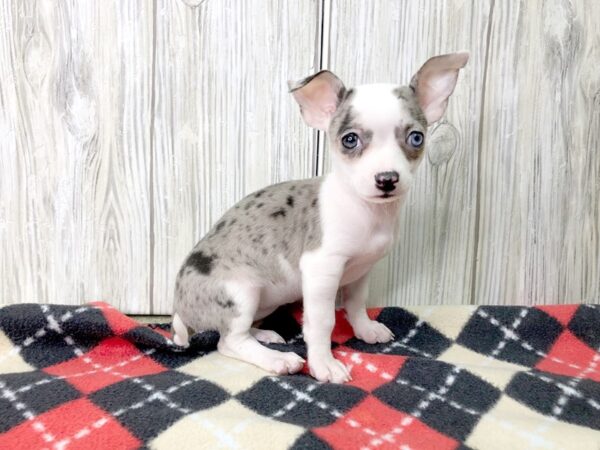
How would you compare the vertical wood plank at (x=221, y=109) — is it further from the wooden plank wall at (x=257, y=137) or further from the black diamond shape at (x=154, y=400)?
the black diamond shape at (x=154, y=400)

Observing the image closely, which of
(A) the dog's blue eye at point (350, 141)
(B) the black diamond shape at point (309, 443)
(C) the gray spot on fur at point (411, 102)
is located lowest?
(B) the black diamond shape at point (309, 443)

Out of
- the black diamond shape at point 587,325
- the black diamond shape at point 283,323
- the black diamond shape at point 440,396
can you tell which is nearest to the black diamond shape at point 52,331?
the black diamond shape at point 283,323

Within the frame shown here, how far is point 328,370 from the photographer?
1.93m

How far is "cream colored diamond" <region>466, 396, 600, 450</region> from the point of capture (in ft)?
4.86

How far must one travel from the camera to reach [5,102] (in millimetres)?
2451

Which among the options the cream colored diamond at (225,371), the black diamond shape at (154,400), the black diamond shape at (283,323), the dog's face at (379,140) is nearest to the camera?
the black diamond shape at (154,400)

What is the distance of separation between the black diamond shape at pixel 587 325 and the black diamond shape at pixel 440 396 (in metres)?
0.78

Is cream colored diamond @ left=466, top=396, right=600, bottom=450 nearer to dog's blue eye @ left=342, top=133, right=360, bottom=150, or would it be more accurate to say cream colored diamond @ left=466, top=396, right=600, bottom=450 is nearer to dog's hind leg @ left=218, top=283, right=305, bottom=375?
dog's hind leg @ left=218, top=283, right=305, bottom=375

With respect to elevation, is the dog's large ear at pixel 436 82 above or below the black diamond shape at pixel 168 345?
above

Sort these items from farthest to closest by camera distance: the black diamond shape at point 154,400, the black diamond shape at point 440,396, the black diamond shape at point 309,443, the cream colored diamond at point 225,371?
the cream colored diamond at point 225,371, the black diamond shape at point 440,396, the black diamond shape at point 154,400, the black diamond shape at point 309,443

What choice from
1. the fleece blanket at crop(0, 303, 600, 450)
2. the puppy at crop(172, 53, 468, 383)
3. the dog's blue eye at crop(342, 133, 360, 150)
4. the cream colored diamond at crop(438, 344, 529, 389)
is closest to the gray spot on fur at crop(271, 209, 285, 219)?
the puppy at crop(172, 53, 468, 383)

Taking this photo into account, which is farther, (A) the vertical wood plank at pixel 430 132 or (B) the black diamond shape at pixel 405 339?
(A) the vertical wood plank at pixel 430 132

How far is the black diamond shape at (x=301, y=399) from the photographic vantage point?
5.33 feet

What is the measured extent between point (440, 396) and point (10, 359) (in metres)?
1.68
